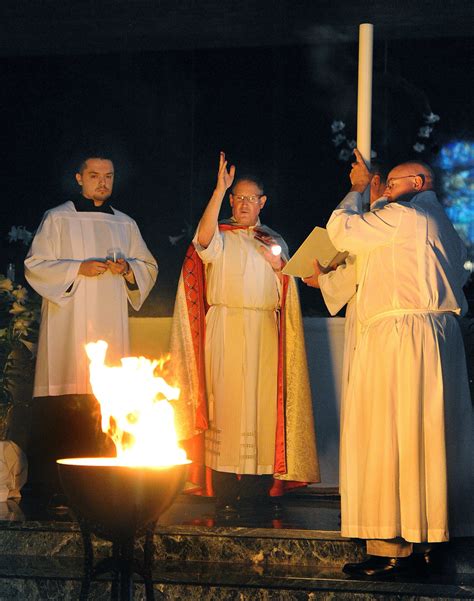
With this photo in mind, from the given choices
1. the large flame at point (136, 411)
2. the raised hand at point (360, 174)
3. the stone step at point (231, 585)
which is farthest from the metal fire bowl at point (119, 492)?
the raised hand at point (360, 174)

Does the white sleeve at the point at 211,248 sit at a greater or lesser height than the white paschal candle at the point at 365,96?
lesser

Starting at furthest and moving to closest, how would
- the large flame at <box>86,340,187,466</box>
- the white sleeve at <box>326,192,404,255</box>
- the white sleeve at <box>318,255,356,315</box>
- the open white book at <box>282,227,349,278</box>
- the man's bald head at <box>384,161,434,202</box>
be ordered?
the white sleeve at <box>318,255,356,315</box> < the open white book at <box>282,227,349,278</box> < the man's bald head at <box>384,161,434,202</box> < the white sleeve at <box>326,192,404,255</box> < the large flame at <box>86,340,187,466</box>

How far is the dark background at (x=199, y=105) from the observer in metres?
9.23

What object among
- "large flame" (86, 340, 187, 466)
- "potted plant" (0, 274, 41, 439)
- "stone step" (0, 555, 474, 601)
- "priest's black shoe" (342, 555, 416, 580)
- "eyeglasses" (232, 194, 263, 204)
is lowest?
"stone step" (0, 555, 474, 601)

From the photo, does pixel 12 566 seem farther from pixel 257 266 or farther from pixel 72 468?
pixel 257 266

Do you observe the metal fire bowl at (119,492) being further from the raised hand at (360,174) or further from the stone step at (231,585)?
the raised hand at (360,174)

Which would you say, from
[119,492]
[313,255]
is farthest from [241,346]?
[119,492]

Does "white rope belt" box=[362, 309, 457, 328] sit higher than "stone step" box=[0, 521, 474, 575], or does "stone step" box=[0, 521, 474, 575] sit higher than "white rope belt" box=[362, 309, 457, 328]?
"white rope belt" box=[362, 309, 457, 328]

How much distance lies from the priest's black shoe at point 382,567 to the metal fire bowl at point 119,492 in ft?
4.18

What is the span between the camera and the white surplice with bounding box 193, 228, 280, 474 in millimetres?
6930

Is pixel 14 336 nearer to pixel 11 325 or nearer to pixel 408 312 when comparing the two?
pixel 11 325

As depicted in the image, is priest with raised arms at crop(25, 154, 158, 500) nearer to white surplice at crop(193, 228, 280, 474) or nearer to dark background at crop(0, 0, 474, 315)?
white surplice at crop(193, 228, 280, 474)

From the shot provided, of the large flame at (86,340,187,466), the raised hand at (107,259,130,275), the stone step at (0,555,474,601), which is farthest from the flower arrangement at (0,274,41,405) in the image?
the large flame at (86,340,187,466)

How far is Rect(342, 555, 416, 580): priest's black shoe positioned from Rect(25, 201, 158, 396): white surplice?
7.30ft
